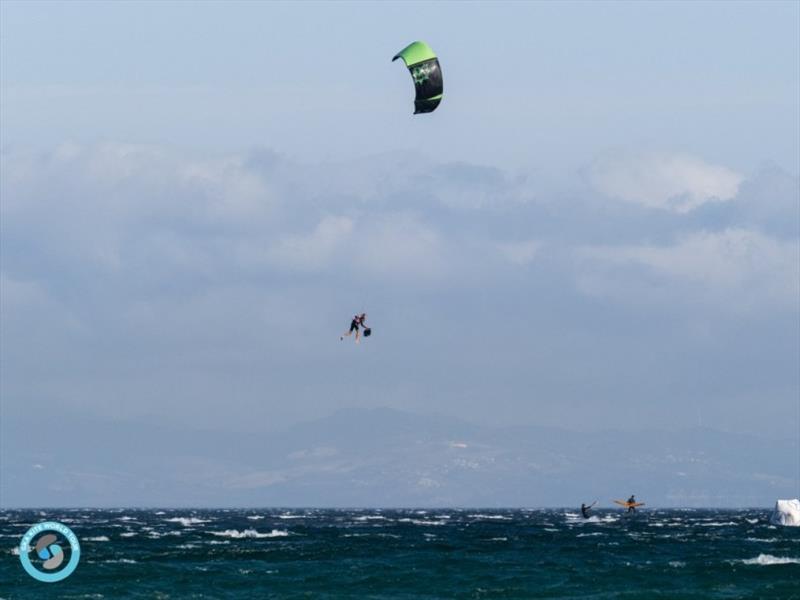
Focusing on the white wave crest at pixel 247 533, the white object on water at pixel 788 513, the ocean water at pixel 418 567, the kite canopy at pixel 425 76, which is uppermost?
the kite canopy at pixel 425 76

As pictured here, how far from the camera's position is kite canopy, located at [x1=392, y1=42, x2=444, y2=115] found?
63.6 meters

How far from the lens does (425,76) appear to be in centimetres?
6388

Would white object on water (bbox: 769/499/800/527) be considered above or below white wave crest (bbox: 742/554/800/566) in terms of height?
above

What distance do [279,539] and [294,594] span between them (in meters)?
46.3

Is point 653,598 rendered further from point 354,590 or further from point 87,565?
point 87,565

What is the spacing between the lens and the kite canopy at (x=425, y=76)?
63562mm

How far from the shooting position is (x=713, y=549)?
335 feet

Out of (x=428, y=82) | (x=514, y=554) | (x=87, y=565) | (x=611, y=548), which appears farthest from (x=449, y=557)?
(x=428, y=82)

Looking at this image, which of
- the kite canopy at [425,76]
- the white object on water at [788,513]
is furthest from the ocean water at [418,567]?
the white object on water at [788,513]

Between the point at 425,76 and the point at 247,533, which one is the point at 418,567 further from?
the point at 247,533
